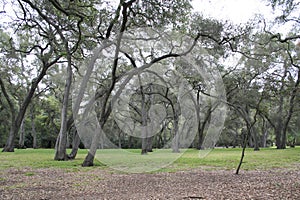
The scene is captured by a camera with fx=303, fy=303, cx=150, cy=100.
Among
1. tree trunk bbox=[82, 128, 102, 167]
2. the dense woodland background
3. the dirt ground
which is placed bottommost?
the dirt ground

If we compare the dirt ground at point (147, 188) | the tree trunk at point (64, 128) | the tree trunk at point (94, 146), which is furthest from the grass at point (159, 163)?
the dirt ground at point (147, 188)

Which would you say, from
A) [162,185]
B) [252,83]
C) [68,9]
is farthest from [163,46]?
[252,83]

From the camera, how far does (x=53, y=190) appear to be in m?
7.39

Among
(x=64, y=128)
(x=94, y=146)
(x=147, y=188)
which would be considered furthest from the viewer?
(x=64, y=128)

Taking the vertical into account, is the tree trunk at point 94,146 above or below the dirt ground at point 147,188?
above

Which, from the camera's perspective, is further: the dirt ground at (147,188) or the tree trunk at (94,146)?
the tree trunk at (94,146)

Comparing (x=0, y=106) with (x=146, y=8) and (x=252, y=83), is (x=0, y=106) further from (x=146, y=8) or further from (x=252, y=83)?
(x=146, y=8)

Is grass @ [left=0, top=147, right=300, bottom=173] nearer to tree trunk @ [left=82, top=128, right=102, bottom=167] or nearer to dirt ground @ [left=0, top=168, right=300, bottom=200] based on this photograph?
tree trunk @ [left=82, top=128, right=102, bottom=167]

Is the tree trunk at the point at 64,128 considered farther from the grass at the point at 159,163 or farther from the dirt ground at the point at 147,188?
the dirt ground at the point at 147,188

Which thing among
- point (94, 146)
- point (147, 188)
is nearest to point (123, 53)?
point (94, 146)

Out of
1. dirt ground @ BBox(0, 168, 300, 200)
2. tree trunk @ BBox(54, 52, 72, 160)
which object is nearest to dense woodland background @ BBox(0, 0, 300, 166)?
tree trunk @ BBox(54, 52, 72, 160)

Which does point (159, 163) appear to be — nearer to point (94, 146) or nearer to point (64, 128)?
point (94, 146)

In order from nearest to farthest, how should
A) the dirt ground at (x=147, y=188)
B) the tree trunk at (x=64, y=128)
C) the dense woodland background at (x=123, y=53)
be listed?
the dirt ground at (x=147, y=188) → the dense woodland background at (x=123, y=53) → the tree trunk at (x=64, y=128)

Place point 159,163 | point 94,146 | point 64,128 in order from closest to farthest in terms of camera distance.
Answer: point 94,146, point 159,163, point 64,128
